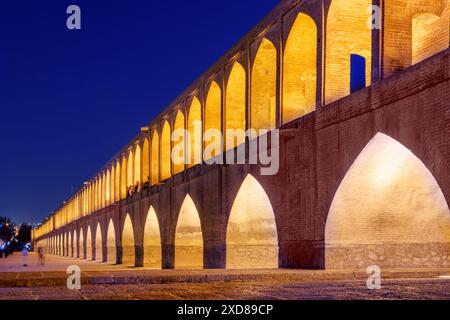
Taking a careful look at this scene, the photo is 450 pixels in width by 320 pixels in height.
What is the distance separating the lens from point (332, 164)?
10.9m

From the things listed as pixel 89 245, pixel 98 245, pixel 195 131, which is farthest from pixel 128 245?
pixel 89 245

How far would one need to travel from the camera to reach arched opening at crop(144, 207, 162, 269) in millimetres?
25203

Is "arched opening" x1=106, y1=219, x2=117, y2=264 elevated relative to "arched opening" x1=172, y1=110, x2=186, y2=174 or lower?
lower

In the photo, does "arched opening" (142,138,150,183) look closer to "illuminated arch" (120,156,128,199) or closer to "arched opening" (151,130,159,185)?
"arched opening" (151,130,159,185)

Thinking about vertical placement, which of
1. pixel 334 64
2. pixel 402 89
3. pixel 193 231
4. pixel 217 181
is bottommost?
pixel 193 231

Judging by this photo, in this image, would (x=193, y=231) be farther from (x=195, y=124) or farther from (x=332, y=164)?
(x=332, y=164)

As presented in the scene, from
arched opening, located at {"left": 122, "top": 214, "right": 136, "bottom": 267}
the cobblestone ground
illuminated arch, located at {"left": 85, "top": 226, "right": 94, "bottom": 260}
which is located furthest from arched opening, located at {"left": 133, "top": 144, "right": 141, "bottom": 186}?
the cobblestone ground

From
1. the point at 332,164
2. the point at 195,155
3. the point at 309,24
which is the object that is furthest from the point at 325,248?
the point at 195,155

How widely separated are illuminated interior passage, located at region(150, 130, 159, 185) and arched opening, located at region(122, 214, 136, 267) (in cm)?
348

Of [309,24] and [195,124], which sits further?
[195,124]

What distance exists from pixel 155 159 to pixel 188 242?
6.19m

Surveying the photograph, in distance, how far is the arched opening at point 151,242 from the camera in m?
25.2

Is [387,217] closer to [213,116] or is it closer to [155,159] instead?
[213,116]

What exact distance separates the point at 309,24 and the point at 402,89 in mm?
4562
